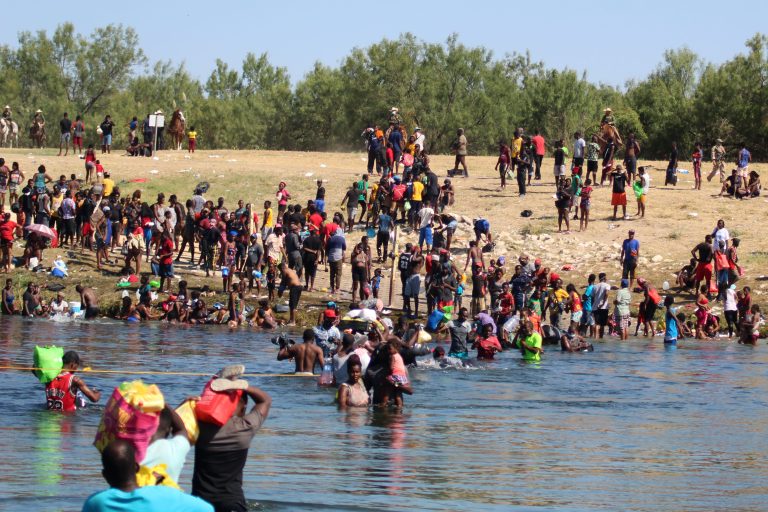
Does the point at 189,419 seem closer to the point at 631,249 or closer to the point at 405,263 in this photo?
the point at 405,263

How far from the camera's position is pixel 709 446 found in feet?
52.0

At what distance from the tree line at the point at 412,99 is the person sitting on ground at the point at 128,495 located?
5341cm

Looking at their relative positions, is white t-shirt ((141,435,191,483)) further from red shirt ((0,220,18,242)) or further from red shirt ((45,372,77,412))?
red shirt ((0,220,18,242))

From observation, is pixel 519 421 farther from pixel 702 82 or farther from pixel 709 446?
pixel 702 82

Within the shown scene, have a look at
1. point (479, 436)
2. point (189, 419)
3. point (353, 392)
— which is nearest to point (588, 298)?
point (353, 392)

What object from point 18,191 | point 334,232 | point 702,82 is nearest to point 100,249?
point 334,232

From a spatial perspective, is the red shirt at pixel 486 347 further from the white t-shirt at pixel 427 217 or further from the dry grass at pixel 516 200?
the white t-shirt at pixel 427 217

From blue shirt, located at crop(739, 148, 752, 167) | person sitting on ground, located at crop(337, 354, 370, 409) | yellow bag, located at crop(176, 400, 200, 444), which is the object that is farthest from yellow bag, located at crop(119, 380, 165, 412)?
blue shirt, located at crop(739, 148, 752, 167)

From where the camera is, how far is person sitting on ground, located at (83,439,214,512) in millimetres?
6220

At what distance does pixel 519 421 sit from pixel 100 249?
56.9ft

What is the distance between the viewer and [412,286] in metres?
28.6

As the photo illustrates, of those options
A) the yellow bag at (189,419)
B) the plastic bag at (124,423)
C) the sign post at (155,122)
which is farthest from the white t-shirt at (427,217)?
the plastic bag at (124,423)

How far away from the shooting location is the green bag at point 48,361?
15.7 metres

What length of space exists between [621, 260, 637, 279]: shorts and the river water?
4895mm
